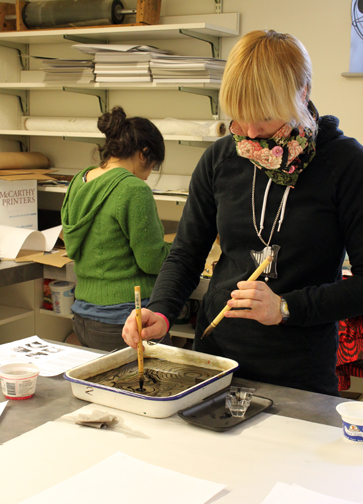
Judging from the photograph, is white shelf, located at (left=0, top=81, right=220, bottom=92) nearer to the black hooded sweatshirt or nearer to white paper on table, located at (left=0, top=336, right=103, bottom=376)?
the black hooded sweatshirt

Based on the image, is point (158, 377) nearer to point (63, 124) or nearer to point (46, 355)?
point (46, 355)

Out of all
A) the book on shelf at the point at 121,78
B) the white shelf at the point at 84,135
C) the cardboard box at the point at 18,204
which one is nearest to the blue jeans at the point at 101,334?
the white shelf at the point at 84,135

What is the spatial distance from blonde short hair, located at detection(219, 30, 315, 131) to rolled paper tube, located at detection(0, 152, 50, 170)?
2.26 m

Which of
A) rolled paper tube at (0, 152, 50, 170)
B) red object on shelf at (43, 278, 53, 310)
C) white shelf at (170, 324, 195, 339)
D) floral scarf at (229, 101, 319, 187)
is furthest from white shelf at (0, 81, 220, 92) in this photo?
floral scarf at (229, 101, 319, 187)

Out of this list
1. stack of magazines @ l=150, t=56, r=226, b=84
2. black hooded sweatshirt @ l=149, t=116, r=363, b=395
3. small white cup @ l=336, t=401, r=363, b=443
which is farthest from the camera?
stack of magazines @ l=150, t=56, r=226, b=84

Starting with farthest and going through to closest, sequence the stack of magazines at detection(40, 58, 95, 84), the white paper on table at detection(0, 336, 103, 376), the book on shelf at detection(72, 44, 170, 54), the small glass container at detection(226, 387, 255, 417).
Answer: the stack of magazines at detection(40, 58, 95, 84) < the book on shelf at detection(72, 44, 170, 54) < the white paper on table at detection(0, 336, 103, 376) < the small glass container at detection(226, 387, 255, 417)

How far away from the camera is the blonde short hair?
1.14 m

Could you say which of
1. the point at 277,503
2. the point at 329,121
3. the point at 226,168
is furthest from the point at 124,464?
the point at 329,121

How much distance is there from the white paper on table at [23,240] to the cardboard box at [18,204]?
223 mm

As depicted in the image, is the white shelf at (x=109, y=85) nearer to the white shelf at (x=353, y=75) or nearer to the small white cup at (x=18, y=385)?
the white shelf at (x=353, y=75)

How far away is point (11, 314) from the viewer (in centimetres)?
315

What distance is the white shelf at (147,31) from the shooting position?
280cm

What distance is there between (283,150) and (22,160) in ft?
7.76

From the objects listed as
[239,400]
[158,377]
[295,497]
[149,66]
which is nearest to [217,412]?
[239,400]
